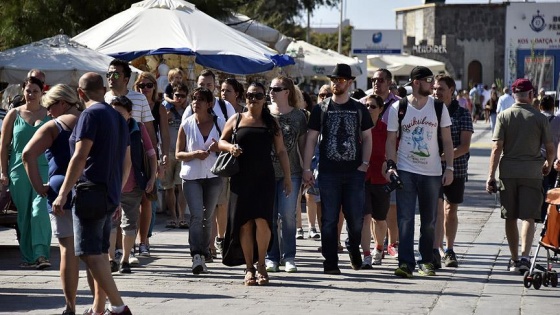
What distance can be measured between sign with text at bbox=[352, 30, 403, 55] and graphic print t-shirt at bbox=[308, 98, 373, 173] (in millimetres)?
41126

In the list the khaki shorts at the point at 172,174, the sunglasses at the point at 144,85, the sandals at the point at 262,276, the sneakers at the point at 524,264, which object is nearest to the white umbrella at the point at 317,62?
the khaki shorts at the point at 172,174

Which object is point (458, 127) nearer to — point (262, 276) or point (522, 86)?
point (522, 86)

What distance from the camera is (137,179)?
11688 mm

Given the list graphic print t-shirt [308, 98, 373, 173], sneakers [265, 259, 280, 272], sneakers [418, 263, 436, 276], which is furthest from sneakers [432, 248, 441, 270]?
sneakers [265, 259, 280, 272]

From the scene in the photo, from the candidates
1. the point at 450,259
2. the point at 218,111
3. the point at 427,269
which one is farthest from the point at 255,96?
the point at 450,259

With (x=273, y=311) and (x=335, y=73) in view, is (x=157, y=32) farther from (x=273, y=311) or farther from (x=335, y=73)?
(x=273, y=311)

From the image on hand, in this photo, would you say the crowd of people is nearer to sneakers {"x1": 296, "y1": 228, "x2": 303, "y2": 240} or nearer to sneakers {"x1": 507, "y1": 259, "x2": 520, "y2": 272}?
sneakers {"x1": 507, "y1": 259, "x2": 520, "y2": 272}

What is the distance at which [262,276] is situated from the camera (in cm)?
1105

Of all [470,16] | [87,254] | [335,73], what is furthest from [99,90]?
[470,16]

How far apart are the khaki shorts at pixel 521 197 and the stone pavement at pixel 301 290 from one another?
592mm

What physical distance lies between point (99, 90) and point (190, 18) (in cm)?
1038

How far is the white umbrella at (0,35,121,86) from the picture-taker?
1572 centimetres

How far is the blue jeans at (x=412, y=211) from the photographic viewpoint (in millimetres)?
11789

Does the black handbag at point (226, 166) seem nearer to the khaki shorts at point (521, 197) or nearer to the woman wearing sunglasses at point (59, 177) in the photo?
the woman wearing sunglasses at point (59, 177)
